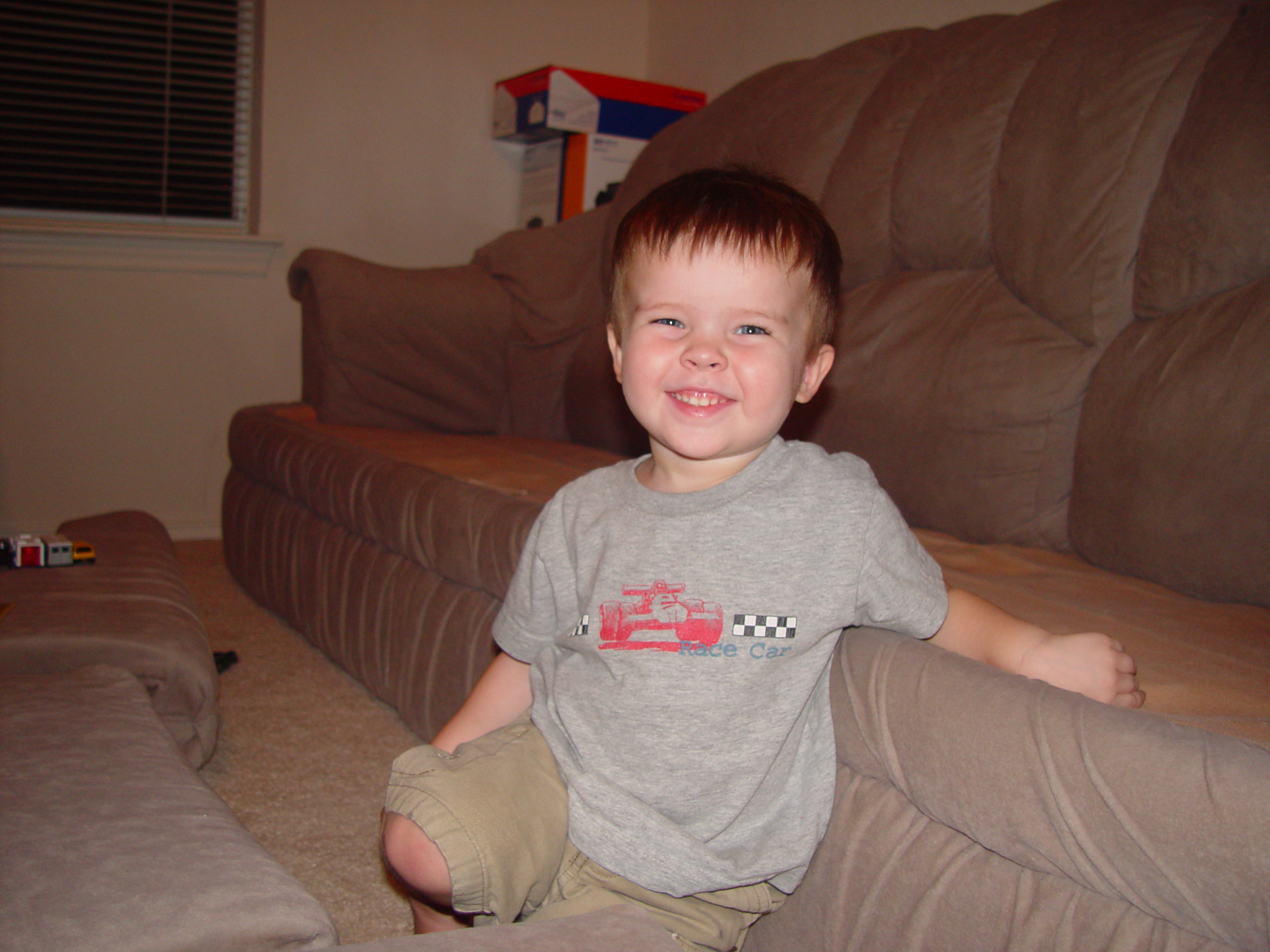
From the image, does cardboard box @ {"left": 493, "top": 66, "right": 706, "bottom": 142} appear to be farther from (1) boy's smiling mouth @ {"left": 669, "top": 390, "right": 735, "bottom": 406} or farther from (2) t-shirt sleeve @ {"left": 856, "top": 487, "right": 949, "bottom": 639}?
(2) t-shirt sleeve @ {"left": 856, "top": 487, "right": 949, "bottom": 639}

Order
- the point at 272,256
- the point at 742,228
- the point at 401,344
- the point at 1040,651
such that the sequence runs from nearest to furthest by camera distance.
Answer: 1. the point at 1040,651
2. the point at 742,228
3. the point at 401,344
4. the point at 272,256

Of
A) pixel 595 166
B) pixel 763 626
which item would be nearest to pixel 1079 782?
pixel 763 626

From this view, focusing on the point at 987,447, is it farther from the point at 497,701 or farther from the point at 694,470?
the point at 497,701

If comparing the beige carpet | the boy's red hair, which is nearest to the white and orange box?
the beige carpet

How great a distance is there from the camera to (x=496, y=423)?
2.29 metres

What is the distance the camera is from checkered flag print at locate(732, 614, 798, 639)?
760mm

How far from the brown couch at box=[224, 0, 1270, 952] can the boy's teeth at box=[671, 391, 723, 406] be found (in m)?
0.22

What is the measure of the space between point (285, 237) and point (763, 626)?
2636 millimetres

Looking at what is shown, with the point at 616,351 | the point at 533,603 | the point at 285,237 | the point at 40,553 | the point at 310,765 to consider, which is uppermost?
the point at 285,237

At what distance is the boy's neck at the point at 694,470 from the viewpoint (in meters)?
0.86

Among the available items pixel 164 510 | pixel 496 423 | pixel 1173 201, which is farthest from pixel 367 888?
pixel 164 510

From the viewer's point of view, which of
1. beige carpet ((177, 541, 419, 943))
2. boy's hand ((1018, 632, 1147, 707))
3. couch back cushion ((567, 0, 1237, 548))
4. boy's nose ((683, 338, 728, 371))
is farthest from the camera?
couch back cushion ((567, 0, 1237, 548))

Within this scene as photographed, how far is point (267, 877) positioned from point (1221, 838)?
23.2 inches

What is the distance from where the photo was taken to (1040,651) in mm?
713
